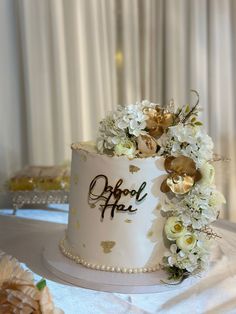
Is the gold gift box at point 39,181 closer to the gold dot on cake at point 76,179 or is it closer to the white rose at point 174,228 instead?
the gold dot on cake at point 76,179

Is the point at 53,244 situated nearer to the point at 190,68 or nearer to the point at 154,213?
the point at 154,213

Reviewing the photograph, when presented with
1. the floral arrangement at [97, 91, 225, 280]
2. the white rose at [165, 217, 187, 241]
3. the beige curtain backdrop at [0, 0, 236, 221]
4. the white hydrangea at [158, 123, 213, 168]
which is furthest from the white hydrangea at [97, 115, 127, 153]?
the beige curtain backdrop at [0, 0, 236, 221]

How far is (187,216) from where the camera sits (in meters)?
0.94

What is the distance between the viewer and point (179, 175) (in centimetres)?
95

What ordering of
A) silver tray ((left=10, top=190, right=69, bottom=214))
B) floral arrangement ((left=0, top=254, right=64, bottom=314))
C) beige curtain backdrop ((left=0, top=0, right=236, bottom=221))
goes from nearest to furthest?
floral arrangement ((left=0, top=254, right=64, bottom=314)) < silver tray ((left=10, top=190, right=69, bottom=214)) < beige curtain backdrop ((left=0, top=0, right=236, bottom=221))

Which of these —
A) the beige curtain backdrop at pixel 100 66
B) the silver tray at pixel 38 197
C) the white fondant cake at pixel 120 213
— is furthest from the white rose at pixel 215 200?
the beige curtain backdrop at pixel 100 66

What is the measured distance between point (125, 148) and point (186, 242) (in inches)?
9.5

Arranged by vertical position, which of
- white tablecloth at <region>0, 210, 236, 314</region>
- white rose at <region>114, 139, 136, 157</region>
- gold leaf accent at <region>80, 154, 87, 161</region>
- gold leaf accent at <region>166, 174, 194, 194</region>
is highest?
white rose at <region>114, 139, 136, 157</region>

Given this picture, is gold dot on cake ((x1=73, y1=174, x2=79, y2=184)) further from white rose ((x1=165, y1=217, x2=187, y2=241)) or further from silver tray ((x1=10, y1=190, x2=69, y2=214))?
silver tray ((x1=10, y1=190, x2=69, y2=214))

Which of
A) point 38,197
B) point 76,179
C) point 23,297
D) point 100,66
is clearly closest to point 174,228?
point 76,179

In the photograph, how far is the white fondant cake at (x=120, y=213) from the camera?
94cm

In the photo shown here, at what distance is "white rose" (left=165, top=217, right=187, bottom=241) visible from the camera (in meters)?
0.94

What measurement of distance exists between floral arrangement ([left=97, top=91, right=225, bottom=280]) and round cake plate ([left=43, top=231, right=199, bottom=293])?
0.04 m

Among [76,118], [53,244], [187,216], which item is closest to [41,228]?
[53,244]
